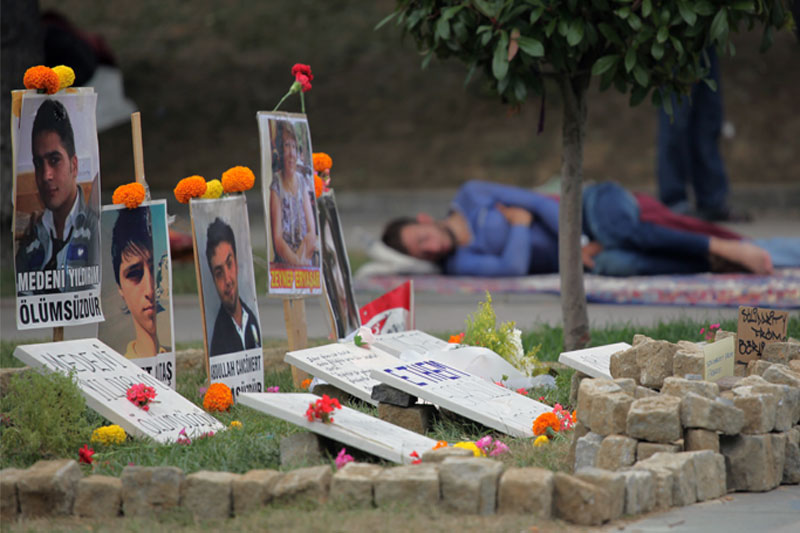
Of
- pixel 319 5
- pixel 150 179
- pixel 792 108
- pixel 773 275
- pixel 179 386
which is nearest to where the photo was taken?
pixel 179 386

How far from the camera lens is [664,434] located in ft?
13.8

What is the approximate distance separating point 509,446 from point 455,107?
2034 cm

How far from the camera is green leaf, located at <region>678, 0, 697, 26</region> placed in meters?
6.02

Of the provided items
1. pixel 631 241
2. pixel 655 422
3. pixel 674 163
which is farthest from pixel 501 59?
pixel 674 163

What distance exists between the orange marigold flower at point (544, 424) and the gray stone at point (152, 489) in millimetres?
1702

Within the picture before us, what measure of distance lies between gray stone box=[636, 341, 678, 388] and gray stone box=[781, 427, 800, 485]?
0.64m

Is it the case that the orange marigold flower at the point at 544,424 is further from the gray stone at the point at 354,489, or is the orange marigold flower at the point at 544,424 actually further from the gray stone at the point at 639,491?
the gray stone at the point at 354,489

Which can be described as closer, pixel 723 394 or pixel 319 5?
pixel 723 394

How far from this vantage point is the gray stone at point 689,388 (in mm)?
4430

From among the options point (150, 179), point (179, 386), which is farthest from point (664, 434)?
point (150, 179)

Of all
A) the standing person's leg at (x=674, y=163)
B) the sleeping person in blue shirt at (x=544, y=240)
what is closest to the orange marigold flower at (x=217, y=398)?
the sleeping person in blue shirt at (x=544, y=240)

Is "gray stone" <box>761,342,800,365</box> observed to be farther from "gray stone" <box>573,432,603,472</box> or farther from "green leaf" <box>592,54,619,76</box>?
"green leaf" <box>592,54,619,76</box>

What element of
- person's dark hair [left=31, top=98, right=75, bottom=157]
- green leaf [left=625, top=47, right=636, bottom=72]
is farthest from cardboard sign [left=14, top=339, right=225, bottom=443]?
green leaf [left=625, top=47, right=636, bottom=72]

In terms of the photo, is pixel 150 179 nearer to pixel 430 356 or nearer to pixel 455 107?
pixel 455 107
